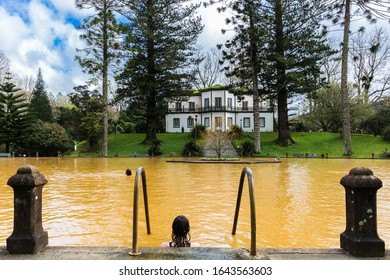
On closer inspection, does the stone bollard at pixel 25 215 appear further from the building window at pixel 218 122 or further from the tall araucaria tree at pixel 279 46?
the building window at pixel 218 122

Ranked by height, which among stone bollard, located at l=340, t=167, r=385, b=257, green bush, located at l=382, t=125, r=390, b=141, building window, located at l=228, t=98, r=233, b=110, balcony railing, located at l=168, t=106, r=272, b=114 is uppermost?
building window, located at l=228, t=98, r=233, b=110

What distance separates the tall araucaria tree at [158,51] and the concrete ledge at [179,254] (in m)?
31.4

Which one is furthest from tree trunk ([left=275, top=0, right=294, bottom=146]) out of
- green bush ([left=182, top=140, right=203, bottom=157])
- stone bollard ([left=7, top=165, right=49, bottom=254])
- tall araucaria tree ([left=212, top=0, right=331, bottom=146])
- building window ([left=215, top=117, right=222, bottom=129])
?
stone bollard ([left=7, top=165, right=49, bottom=254])

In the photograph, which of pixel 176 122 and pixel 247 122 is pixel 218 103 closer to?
pixel 247 122

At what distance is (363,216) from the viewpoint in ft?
11.8

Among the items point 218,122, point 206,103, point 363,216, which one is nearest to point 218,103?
point 206,103

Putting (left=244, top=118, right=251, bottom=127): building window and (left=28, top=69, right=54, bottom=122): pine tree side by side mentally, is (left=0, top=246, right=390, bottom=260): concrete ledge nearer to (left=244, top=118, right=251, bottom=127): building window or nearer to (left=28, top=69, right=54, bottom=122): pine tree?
(left=244, top=118, right=251, bottom=127): building window

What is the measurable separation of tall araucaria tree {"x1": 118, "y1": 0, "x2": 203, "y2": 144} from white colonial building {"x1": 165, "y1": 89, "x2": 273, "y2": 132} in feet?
40.6

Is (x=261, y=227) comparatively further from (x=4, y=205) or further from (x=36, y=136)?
(x=36, y=136)

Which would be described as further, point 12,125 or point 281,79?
point 12,125

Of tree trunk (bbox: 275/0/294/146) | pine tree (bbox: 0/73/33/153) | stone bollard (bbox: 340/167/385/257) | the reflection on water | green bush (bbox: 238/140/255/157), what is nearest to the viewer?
stone bollard (bbox: 340/167/385/257)

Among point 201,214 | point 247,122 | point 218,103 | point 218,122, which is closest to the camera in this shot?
point 201,214

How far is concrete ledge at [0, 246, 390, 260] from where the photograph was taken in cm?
330

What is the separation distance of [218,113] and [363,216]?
46061mm
